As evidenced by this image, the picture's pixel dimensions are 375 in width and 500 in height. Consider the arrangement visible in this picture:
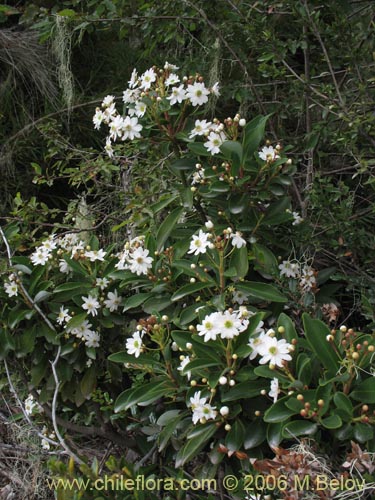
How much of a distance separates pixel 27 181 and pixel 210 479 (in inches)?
77.4

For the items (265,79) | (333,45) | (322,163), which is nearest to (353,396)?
(333,45)

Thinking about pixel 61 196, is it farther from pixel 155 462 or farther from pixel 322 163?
pixel 155 462

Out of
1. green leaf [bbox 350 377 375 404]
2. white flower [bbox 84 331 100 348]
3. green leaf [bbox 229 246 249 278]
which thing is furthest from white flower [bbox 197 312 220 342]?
white flower [bbox 84 331 100 348]

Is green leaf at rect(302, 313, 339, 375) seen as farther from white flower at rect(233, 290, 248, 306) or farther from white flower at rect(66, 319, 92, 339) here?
white flower at rect(66, 319, 92, 339)

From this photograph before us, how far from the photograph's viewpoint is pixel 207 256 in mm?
1736

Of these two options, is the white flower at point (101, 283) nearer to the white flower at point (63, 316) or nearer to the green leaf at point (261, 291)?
the white flower at point (63, 316)

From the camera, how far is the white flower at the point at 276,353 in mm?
1427

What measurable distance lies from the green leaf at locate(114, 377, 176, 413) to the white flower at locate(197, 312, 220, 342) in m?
0.23

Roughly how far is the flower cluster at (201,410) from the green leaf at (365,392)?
12.8 inches

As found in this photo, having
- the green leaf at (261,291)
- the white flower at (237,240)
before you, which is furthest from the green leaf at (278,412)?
the white flower at (237,240)

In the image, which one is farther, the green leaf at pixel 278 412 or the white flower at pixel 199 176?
the white flower at pixel 199 176

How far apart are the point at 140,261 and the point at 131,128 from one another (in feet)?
1.25

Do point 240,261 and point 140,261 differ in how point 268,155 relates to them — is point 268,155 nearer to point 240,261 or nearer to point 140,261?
point 240,261

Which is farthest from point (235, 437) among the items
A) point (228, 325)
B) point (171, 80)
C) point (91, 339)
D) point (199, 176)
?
point (171, 80)
